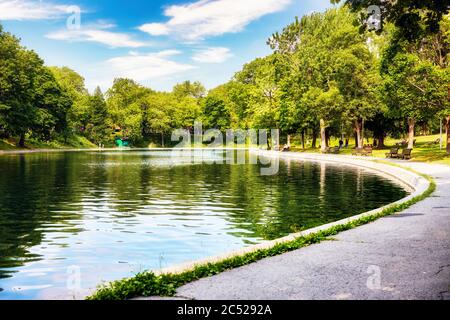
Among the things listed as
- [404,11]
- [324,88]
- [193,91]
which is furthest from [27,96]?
[193,91]

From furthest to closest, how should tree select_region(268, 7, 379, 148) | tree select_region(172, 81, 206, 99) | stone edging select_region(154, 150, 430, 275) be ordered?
tree select_region(172, 81, 206, 99)
tree select_region(268, 7, 379, 148)
stone edging select_region(154, 150, 430, 275)

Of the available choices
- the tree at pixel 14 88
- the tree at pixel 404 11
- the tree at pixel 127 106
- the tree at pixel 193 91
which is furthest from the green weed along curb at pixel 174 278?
the tree at pixel 193 91

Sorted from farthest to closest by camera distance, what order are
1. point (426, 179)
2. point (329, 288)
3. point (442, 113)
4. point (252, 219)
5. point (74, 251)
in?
point (442, 113)
point (426, 179)
point (252, 219)
point (74, 251)
point (329, 288)

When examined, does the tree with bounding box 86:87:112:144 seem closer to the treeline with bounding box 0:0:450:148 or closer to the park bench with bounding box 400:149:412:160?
the treeline with bounding box 0:0:450:148

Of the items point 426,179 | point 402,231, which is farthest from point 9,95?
point 402,231

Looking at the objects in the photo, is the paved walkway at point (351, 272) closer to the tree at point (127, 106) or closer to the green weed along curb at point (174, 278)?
the green weed along curb at point (174, 278)

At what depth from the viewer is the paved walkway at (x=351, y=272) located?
6.33 m

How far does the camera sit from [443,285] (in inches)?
262

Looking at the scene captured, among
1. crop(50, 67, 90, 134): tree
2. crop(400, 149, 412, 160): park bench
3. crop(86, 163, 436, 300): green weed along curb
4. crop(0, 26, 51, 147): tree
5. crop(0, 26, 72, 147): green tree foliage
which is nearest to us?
crop(86, 163, 436, 300): green weed along curb

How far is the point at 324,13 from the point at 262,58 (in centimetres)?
5002

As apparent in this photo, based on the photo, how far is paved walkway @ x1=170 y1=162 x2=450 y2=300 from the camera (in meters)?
6.33

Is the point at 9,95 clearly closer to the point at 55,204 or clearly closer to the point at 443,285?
the point at 55,204

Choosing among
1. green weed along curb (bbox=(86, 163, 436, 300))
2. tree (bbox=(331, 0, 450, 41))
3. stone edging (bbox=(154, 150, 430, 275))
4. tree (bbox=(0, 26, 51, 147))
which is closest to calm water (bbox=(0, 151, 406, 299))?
green weed along curb (bbox=(86, 163, 436, 300))

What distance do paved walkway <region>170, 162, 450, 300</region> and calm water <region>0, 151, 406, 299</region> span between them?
2435mm
